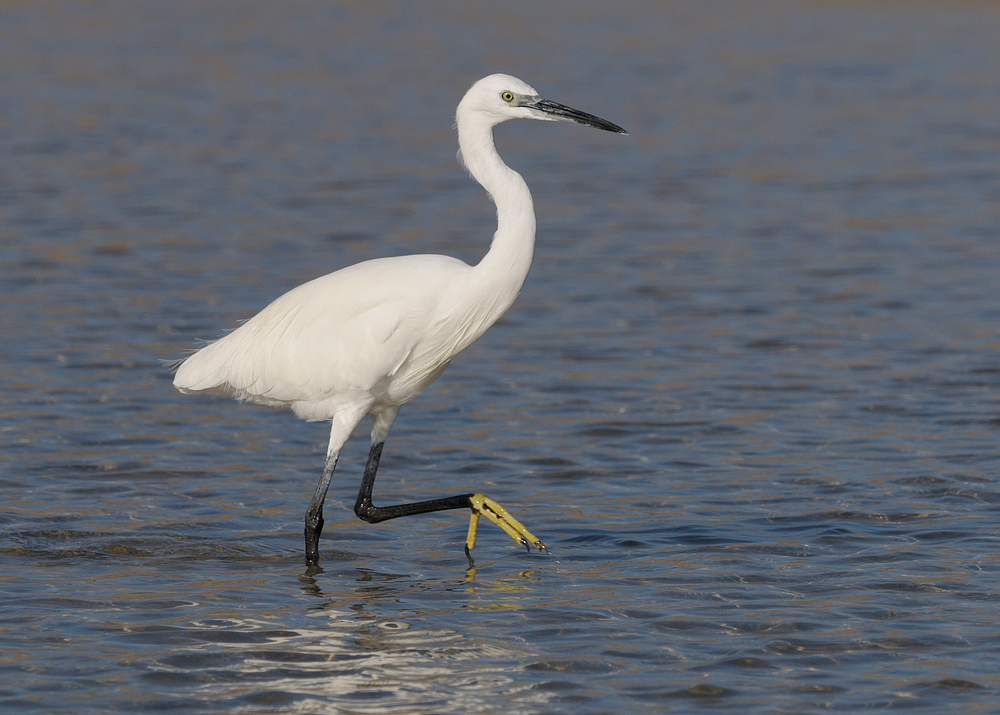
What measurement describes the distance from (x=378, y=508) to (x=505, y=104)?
217cm

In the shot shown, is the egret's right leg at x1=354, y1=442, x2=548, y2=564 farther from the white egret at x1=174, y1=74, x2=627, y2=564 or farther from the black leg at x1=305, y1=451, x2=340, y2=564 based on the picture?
the black leg at x1=305, y1=451, x2=340, y2=564

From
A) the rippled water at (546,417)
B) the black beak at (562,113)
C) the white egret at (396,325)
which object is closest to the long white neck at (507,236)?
the white egret at (396,325)

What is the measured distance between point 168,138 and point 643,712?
15781mm

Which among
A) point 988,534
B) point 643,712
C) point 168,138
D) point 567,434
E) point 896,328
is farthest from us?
point 168,138

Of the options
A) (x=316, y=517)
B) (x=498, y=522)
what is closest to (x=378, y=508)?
(x=316, y=517)

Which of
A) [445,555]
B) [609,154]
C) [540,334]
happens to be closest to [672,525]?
[445,555]

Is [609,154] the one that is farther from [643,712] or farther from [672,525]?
[643,712]

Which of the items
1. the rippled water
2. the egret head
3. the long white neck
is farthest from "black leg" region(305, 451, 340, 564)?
the egret head

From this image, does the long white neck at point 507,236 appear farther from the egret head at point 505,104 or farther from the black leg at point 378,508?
the black leg at point 378,508

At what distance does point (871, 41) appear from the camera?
2900cm

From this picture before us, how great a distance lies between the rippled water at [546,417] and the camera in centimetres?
638

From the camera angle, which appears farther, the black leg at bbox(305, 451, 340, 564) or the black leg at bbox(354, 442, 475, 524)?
the black leg at bbox(354, 442, 475, 524)

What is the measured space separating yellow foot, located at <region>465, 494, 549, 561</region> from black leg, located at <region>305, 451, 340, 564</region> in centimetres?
72

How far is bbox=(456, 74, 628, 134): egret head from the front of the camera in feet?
25.0
